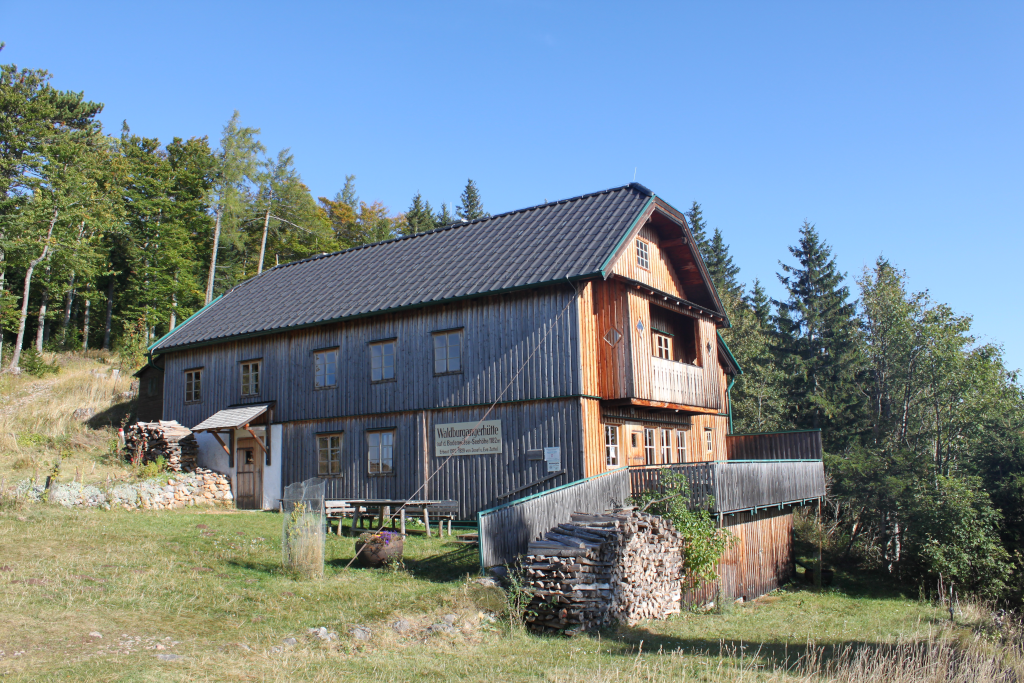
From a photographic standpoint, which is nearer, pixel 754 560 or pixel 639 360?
pixel 639 360

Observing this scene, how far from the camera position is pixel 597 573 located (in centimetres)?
1322

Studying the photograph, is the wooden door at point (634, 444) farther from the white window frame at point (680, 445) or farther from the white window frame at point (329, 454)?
the white window frame at point (329, 454)

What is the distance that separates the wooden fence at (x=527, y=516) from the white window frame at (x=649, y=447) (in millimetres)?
5191

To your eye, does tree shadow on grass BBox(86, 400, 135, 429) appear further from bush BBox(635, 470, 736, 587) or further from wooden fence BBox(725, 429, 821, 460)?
wooden fence BBox(725, 429, 821, 460)

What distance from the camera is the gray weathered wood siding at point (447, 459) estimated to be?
718 inches

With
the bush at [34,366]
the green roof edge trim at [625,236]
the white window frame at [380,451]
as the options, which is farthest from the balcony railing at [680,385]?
the bush at [34,366]

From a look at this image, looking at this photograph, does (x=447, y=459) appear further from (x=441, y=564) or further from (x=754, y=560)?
(x=754, y=560)

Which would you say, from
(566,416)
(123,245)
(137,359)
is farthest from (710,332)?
(123,245)

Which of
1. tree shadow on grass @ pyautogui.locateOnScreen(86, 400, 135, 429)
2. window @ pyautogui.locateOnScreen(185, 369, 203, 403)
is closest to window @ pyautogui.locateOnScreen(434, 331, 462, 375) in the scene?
window @ pyautogui.locateOnScreen(185, 369, 203, 403)

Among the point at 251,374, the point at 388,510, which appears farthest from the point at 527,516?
the point at 251,374

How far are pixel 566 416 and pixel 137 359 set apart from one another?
98.5 ft

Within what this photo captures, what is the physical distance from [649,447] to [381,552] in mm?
8993

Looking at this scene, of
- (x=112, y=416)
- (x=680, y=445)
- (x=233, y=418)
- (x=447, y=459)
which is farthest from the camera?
(x=112, y=416)

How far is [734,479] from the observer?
17.1 metres
